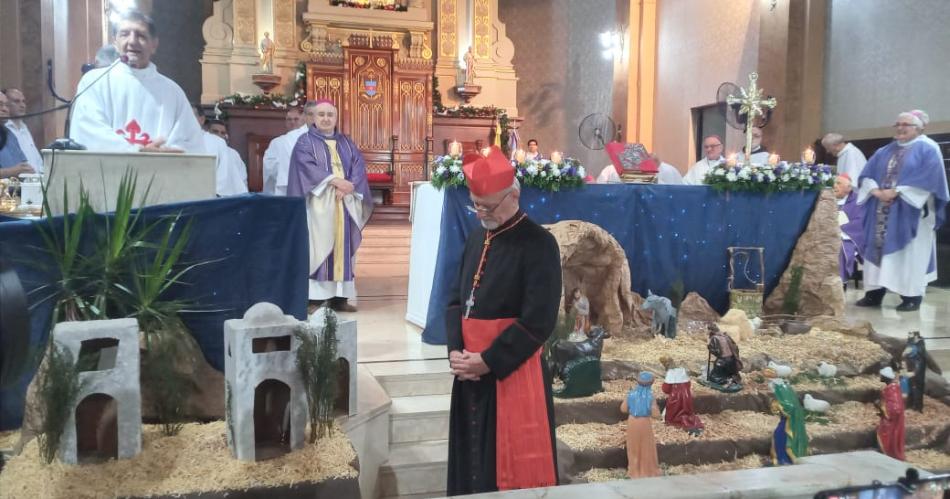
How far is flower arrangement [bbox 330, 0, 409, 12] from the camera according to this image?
13.5 m

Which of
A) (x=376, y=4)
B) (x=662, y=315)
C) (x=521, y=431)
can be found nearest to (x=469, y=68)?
(x=376, y=4)

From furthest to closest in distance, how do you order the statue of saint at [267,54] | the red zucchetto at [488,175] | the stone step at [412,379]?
the statue of saint at [267,54]
the stone step at [412,379]
the red zucchetto at [488,175]

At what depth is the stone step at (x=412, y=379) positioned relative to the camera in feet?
15.1

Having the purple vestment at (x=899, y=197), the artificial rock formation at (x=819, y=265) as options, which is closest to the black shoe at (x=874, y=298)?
the purple vestment at (x=899, y=197)

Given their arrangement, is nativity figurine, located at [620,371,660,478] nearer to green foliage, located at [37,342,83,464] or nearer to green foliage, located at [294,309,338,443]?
green foliage, located at [294,309,338,443]

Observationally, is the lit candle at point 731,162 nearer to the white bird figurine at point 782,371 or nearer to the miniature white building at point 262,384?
the white bird figurine at point 782,371

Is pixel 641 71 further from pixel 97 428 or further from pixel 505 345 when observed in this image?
pixel 97 428

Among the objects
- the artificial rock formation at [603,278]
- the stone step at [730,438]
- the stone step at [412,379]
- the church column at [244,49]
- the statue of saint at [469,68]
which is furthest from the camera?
the statue of saint at [469,68]

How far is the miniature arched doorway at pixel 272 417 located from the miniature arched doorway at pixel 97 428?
1.87ft

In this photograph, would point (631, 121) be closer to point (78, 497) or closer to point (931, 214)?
point (931, 214)

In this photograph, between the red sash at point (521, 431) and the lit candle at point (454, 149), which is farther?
the lit candle at point (454, 149)

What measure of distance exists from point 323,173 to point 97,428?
12.2ft

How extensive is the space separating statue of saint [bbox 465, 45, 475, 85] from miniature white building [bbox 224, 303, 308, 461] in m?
11.2

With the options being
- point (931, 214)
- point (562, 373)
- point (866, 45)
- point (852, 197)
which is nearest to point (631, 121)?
point (866, 45)
